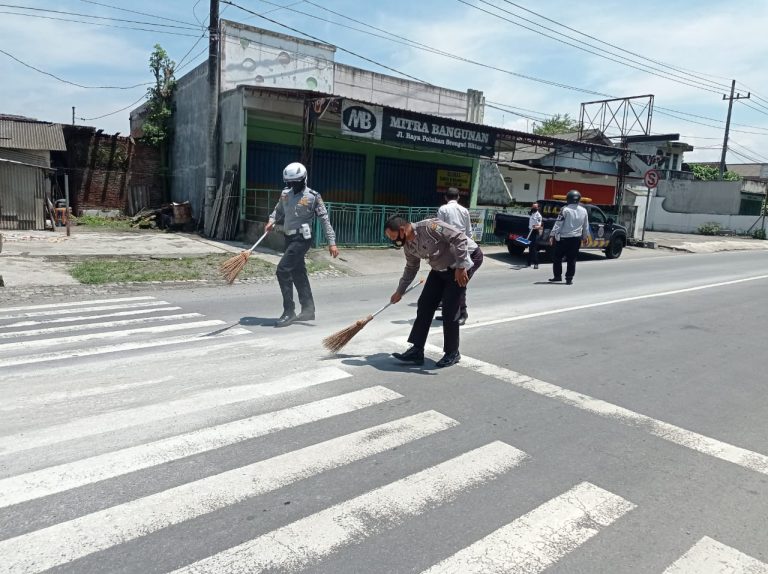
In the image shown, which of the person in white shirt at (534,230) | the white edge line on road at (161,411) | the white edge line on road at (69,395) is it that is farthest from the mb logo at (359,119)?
the white edge line on road at (69,395)

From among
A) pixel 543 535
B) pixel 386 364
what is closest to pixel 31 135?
pixel 386 364

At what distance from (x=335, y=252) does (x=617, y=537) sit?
5.10 metres

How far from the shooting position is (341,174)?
21.5m

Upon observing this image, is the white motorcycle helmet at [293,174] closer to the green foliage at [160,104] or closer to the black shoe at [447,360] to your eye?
the black shoe at [447,360]

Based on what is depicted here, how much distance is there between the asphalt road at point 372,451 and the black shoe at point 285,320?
0.16 meters

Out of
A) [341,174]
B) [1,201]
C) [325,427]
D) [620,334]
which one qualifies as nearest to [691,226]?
[341,174]

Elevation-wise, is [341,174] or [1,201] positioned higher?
[341,174]

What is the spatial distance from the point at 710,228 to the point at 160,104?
1253 inches

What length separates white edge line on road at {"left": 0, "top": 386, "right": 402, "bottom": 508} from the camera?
3342 mm

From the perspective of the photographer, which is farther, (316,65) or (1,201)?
(316,65)

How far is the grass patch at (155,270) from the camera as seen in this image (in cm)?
1116

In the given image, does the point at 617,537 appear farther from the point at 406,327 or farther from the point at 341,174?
the point at 341,174

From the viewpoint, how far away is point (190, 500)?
3.24m

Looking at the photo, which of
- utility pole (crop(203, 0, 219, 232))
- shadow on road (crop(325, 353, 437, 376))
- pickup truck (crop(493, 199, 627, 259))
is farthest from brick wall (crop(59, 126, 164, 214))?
shadow on road (crop(325, 353, 437, 376))
